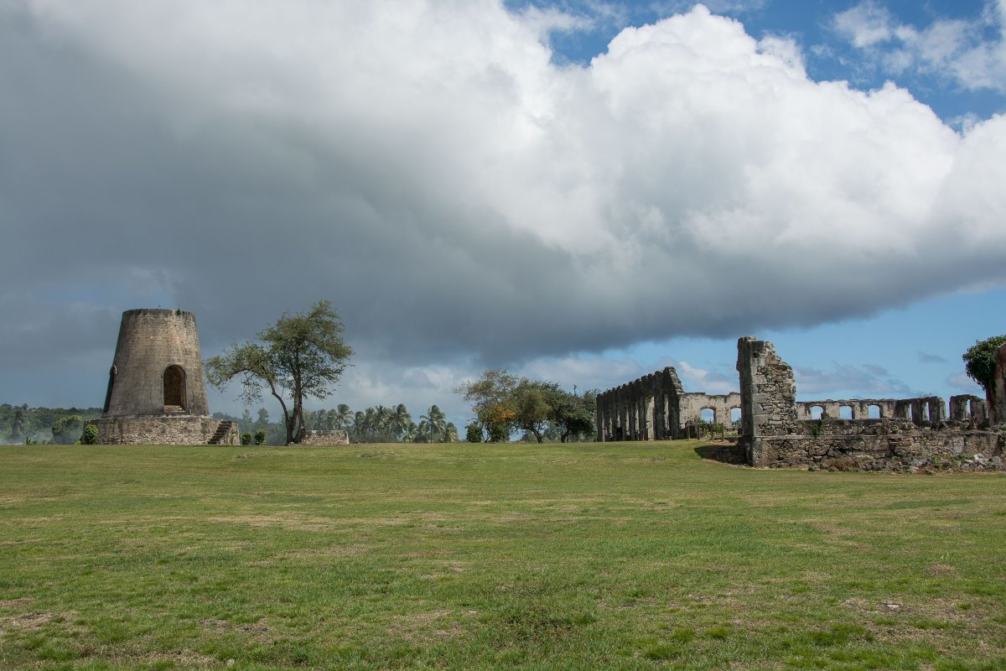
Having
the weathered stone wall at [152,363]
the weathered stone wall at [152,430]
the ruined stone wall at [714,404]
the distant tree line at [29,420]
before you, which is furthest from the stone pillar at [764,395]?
the distant tree line at [29,420]

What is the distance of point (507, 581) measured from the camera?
972cm

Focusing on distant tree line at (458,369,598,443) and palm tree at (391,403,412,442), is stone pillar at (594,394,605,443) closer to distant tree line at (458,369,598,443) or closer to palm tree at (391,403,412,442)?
distant tree line at (458,369,598,443)

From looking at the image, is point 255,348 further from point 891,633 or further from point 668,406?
point 891,633

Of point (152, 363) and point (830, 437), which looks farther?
point (152, 363)

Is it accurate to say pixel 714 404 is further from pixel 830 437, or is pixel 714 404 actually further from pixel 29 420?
pixel 29 420

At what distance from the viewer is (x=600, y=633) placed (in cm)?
753

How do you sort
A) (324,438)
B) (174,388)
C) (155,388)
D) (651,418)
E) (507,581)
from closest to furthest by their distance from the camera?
(507,581), (155,388), (324,438), (174,388), (651,418)

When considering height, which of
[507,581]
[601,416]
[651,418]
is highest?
[601,416]

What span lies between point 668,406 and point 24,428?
14544 centimetres

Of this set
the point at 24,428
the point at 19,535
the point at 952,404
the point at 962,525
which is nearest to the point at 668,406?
the point at 952,404

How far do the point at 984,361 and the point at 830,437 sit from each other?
3291cm

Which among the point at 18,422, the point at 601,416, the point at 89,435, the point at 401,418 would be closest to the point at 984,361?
the point at 601,416

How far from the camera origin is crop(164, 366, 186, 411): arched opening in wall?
46781 millimetres

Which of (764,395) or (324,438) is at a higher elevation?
(764,395)
